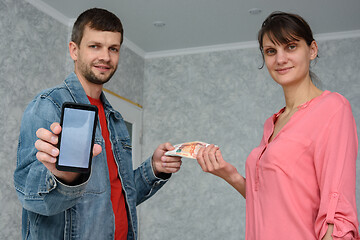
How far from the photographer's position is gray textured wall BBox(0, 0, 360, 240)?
3979 mm

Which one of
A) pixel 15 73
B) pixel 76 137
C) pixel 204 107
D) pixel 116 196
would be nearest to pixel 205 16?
pixel 204 107

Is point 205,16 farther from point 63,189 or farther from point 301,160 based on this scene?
point 63,189

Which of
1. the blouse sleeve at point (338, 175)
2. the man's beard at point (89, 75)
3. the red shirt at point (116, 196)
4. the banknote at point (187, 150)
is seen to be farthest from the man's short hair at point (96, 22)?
the blouse sleeve at point (338, 175)

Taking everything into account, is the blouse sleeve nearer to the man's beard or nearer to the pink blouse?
the pink blouse

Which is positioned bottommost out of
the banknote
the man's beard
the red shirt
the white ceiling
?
the red shirt

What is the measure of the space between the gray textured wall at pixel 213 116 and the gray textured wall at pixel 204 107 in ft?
0.03

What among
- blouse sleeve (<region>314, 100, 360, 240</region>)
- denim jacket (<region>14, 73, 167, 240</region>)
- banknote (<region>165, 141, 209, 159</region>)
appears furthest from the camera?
banknote (<region>165, 141, 209, 159</region>)

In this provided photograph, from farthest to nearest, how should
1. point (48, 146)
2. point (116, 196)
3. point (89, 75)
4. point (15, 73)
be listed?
point (15, 73) < point (89, 75) < point (116, 196) < point (48, 146)

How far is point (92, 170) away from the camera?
1.33m

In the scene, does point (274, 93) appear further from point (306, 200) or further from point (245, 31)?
point (306, 200)

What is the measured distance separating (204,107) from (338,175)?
320 cm

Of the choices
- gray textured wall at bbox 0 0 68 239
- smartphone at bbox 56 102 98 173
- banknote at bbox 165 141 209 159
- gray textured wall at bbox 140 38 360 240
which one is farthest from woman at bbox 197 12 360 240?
gray textured wall at bbox 140 38 360 240

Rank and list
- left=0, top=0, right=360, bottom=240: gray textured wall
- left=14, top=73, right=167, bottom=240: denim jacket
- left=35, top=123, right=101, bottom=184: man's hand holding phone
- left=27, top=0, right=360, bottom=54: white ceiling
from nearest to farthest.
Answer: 1. left=35, top=123, right=101, bottom=184: man's hand holding phone
2. left=14, top=73, right=167, bottom=240: denim jacket
3. left=27, top=0, right=360, bottom=54: white ceiling
4. left=0, top=0, right=360, bottom=240: gray textured wall

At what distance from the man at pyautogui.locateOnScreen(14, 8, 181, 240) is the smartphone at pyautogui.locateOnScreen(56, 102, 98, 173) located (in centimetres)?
2
